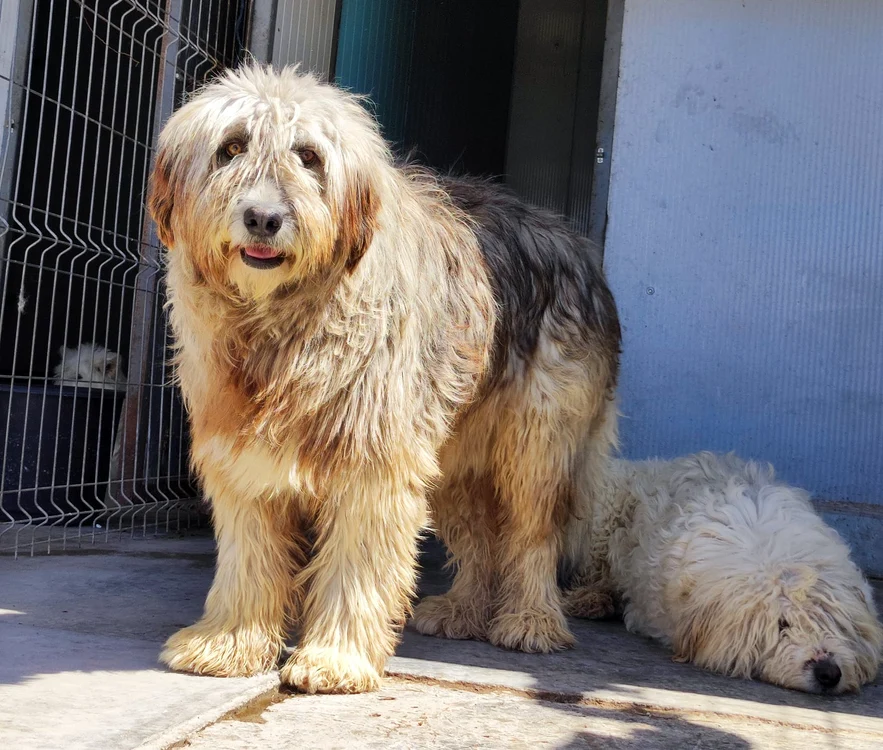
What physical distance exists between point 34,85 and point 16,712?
4.58 metres

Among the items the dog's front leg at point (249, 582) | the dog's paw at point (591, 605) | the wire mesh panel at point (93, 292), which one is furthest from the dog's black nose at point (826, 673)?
the wire mesh panel at point (93, 292)

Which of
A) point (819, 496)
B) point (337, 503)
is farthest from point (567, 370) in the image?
point (819, 496)

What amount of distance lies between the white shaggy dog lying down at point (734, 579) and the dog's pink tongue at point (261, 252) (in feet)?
6.44

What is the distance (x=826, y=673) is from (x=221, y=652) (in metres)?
2.02

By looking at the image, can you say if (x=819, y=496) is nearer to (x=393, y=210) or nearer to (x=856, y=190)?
(x=856, y=190)

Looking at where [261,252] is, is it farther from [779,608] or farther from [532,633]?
[779,608]

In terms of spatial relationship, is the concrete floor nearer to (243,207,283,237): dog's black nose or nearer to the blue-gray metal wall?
(243,207,283,237): dog's black nose

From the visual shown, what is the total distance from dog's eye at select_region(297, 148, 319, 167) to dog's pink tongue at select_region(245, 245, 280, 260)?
0.30m

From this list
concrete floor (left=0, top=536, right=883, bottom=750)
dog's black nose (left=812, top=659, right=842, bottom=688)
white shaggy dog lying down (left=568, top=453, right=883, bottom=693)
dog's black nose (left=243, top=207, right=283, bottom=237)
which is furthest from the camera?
white shaggy dog lying down (left=568, top=453, right=883, bottom=693)

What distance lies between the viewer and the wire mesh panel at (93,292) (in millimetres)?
5305

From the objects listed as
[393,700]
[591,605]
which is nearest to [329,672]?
[393,700]

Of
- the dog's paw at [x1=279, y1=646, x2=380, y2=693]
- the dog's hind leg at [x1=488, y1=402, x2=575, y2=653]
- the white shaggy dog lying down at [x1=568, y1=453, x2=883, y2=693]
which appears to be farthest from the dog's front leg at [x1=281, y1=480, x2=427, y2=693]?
the white shaggy dog lying down at [x1=568, y1=453, x2=883, y2=693]

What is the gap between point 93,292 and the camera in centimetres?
644

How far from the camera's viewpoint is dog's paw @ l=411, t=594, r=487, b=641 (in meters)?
3.97
